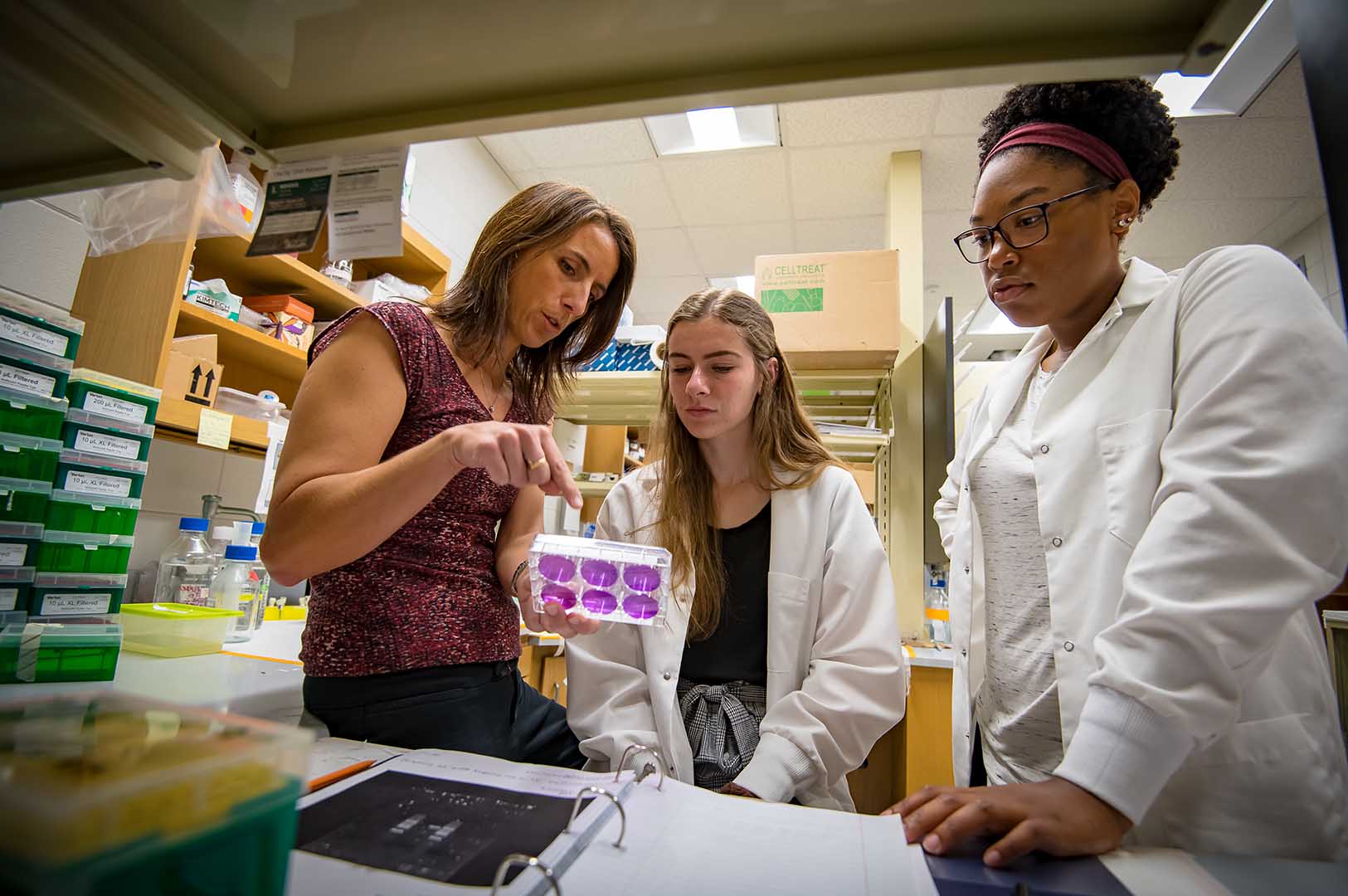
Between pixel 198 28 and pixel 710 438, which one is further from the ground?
pixel 198 28

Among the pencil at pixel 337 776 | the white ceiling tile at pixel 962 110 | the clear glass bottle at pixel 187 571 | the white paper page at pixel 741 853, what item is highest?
the white ceiling tile at pixel 962 110

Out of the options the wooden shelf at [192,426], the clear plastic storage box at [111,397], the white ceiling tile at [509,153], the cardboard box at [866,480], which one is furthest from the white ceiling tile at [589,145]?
the clear plastic storage box at [111,397]

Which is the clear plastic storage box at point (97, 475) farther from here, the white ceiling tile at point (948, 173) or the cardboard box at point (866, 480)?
the white ceiling tile at point (948, 173)

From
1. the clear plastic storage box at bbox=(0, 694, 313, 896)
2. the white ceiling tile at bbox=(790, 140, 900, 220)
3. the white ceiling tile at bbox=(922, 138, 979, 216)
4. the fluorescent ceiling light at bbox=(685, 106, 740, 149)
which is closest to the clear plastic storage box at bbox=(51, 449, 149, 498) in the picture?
the clear plastic storage box at bbox=(0, 694, 313, 896)

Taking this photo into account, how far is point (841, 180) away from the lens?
11.0 feet

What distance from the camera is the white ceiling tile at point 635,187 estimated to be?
10.9 feet

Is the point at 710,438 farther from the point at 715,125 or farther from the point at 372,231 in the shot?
the point at 715,125

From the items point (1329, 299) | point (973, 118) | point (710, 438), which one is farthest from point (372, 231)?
point (973, 118)

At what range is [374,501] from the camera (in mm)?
729

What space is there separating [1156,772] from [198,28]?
1054 millimetres

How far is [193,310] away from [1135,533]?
1972mm

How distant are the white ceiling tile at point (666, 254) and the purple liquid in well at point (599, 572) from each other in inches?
128

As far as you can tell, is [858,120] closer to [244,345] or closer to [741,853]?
[244,345]

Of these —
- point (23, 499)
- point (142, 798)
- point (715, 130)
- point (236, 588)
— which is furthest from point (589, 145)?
point (142, 798)
